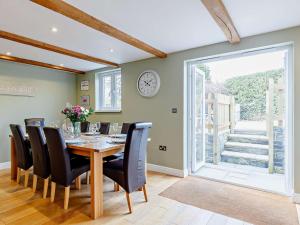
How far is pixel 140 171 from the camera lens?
232cm

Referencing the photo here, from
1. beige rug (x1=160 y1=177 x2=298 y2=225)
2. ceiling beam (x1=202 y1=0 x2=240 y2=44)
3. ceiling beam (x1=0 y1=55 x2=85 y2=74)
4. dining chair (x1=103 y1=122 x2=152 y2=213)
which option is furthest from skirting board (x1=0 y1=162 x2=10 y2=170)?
ceiling beam (x1=202 y1=0 x2=240 y2=44)

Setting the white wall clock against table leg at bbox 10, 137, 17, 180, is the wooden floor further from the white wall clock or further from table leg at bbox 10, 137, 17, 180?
the white wall clock

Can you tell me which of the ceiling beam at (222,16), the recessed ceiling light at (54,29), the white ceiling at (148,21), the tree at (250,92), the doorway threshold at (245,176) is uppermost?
the white ceiling at (148,21)

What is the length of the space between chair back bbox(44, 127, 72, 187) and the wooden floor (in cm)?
35

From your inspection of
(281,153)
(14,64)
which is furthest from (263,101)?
(14,64)

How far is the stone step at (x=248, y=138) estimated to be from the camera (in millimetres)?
4368

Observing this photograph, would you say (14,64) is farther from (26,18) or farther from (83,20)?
(83,20)

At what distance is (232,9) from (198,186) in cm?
249

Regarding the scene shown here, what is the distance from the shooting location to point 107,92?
490 cm

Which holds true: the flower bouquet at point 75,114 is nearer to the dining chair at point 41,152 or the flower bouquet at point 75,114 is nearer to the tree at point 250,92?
the dining chair at point 41,152

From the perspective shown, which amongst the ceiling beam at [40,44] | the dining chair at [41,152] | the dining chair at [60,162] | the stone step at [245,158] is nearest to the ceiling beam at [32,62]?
the ceiling beam at [40,44]

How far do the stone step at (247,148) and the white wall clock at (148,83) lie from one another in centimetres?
242

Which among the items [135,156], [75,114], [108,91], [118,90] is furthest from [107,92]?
[135,156]

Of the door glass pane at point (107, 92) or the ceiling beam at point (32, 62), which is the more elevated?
the ceiling beam at point (32, 62)
